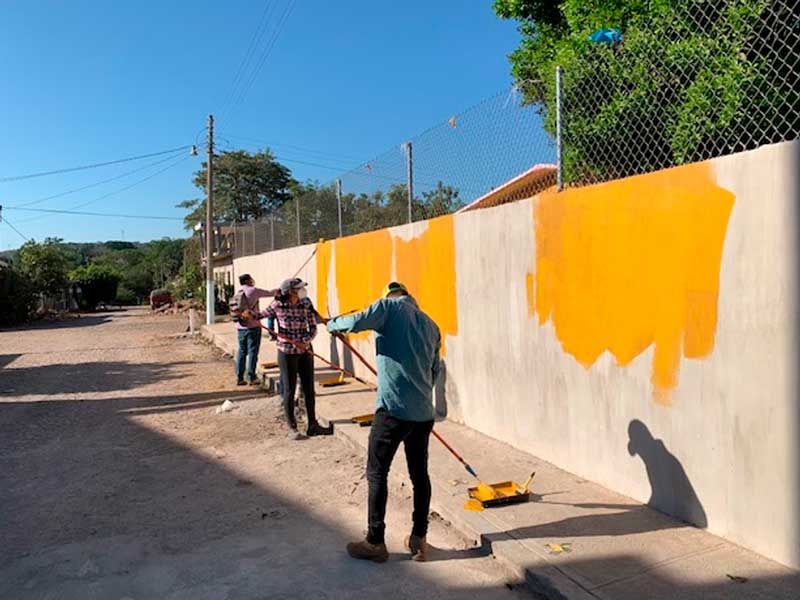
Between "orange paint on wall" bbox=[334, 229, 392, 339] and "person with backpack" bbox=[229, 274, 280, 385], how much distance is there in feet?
3.99

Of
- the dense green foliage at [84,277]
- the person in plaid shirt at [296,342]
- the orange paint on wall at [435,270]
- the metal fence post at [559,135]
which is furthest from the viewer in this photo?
the dense green foliage at [84,277]

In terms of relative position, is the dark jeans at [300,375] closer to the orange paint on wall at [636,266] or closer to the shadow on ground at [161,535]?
the shadow on ground at [161,535]

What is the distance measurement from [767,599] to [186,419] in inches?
268

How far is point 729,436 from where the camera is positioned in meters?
3.57

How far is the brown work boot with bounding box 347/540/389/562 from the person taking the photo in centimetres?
383

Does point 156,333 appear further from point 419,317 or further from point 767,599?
point 767,599

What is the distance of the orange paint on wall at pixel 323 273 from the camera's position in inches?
441

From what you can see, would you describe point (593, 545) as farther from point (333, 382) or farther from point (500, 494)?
point (333, 382)

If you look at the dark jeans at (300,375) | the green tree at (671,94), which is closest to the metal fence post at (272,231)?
the dark jeans at (300,375)

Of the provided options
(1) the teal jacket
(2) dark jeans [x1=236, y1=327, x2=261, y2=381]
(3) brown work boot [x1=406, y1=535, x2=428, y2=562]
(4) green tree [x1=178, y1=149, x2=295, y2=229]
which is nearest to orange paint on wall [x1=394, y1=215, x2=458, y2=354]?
(1) the teal jacket

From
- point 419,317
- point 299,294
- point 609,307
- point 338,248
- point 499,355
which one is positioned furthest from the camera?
point 338,248

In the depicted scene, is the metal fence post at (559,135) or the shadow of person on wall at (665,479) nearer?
the shadow of person on wall at (665,479)

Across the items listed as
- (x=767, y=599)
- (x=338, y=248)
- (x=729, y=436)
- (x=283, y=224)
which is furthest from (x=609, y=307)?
(x=283, y=224)

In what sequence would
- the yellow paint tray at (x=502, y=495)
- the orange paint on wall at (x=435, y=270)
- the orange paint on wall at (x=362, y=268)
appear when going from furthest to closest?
the orange paint on wall at (x=362, y=268)
the orange paint on wall at (x=435, y=270)
the yellow paint tray at (x=502, y=495)
